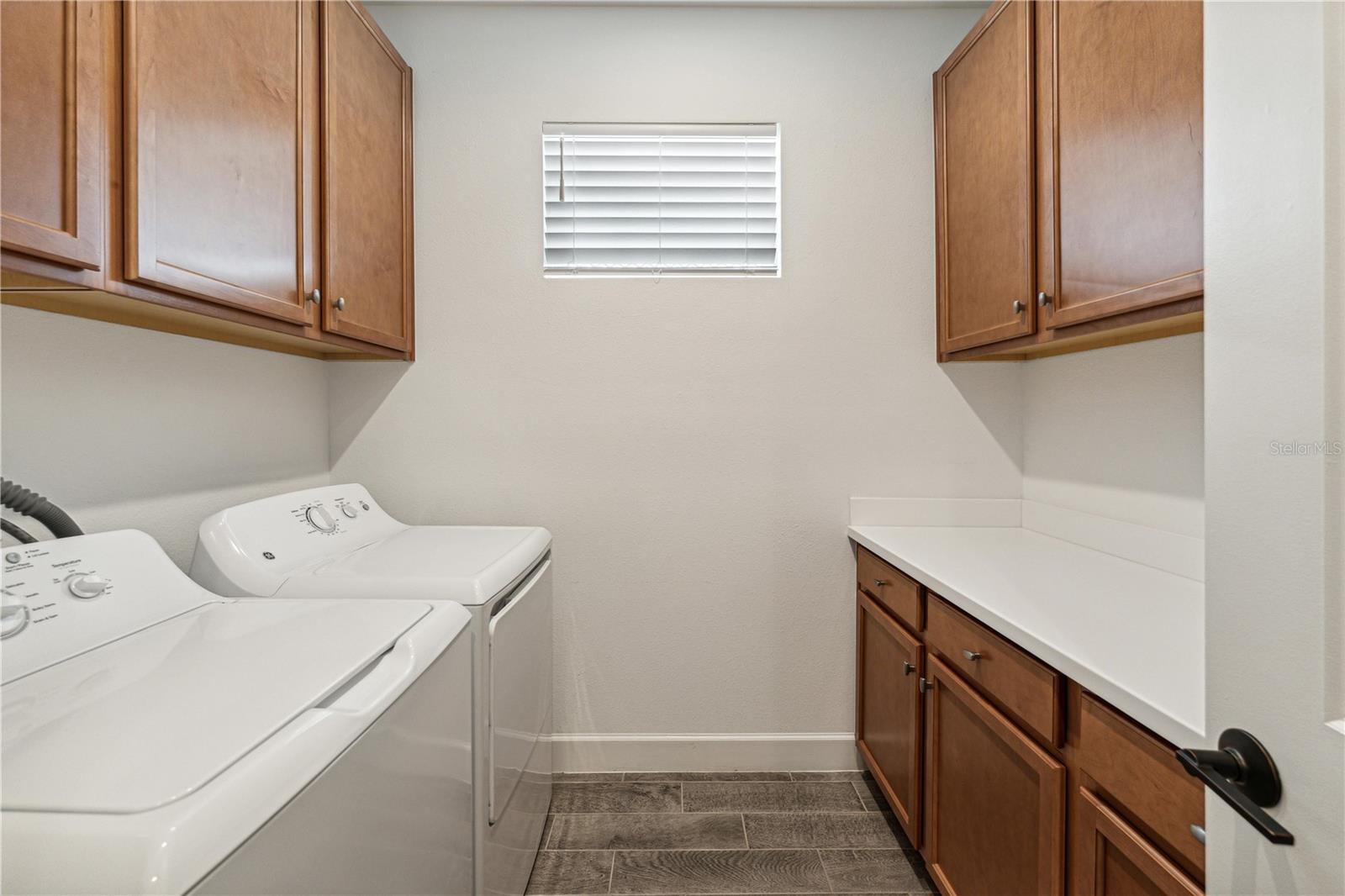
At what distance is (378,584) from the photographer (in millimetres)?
1335

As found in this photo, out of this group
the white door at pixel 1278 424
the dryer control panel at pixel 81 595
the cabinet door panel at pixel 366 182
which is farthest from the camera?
the cabinet door panel at pixel 366 182

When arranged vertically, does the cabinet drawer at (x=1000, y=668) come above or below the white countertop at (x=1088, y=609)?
below

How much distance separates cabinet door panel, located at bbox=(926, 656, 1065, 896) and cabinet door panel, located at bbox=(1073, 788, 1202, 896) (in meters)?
0.05

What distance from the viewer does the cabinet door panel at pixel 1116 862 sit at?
80 cm

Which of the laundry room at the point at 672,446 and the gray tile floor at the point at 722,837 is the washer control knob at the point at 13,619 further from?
the gray tile floor at the point at 722,837

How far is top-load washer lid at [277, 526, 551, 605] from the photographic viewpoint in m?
1.32

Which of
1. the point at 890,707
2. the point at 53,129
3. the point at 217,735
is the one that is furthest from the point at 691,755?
the point at 53,129

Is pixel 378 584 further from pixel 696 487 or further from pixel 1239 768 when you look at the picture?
pixel 1239 768

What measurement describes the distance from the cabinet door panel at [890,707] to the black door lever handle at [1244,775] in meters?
1.07

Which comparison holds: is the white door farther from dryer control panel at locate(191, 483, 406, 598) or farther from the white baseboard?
the white baseboard

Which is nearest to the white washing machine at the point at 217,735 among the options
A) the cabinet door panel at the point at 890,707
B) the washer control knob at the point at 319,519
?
the washer control knob at the point at 319,519

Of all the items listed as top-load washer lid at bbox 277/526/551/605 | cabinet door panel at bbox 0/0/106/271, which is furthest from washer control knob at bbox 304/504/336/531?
cabinet door panel at bbox 0/0/106/271

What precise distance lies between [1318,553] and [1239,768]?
0.66 ft

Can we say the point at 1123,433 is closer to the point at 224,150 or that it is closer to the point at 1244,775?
the point at 1244,775
